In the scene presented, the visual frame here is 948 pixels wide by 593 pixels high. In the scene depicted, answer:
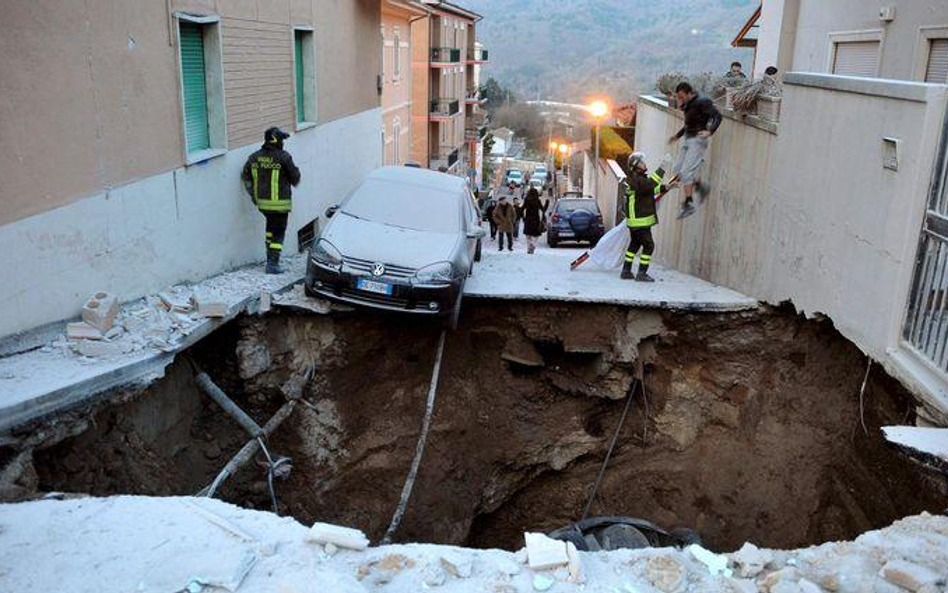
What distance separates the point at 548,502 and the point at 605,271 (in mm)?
3493

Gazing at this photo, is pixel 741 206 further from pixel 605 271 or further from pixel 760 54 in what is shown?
pixel 760 54

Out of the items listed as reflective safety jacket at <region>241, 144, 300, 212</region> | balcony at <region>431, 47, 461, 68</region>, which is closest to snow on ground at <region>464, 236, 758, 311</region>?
reflective safety jacket at <region>241, 144, 300, 212</region>

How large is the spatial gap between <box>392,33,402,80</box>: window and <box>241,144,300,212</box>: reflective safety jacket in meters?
14.1

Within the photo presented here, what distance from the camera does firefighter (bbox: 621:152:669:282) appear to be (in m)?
10.5

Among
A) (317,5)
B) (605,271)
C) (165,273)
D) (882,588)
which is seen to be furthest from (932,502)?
(317,5)

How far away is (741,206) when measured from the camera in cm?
1027

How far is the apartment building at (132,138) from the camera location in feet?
21.5

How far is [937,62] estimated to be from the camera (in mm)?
10211

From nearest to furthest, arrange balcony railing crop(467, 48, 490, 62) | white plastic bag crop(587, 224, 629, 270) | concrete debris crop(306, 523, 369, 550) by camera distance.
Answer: concrete debris crop(306, 523, 369, 550) < white plastic bag crop(587, 224, 629, 270) < balcony railing crop(467, 48, 490, 62)

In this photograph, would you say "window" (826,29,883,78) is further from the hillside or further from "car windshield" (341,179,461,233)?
the hillside

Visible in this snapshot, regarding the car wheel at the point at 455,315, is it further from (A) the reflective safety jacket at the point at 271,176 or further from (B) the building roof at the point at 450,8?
(B) the building roof at the point at 450,8

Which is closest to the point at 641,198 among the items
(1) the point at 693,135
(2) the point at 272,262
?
(1) the point at 693,135

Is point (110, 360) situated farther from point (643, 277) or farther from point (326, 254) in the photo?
point (643, 277)

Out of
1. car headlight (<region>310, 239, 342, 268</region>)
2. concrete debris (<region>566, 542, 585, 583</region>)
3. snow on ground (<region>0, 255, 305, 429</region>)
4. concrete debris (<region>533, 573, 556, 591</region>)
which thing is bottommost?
concrete debris (<region>533, 573, 556, 591</region>)
